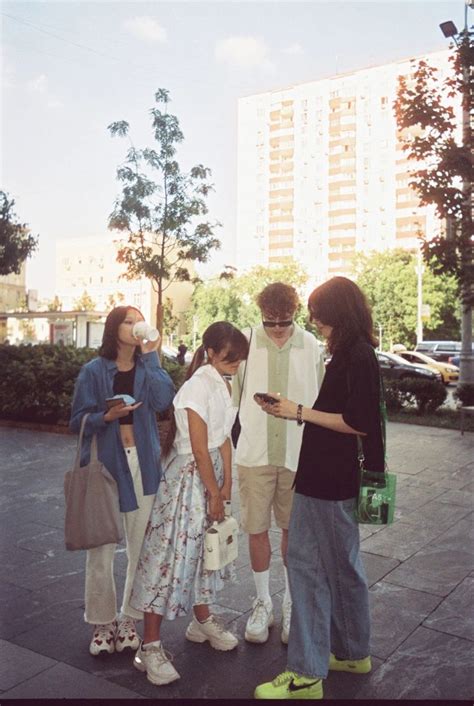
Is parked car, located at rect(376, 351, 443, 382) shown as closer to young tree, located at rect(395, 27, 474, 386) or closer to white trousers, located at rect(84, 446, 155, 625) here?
young tree, located at rect(395, 27, 474, 386)

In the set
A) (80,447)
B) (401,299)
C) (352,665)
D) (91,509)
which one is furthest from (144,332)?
(401,299)

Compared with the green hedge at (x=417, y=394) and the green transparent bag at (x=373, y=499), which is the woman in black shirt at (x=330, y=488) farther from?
the green hedge at (x=417, y=394)

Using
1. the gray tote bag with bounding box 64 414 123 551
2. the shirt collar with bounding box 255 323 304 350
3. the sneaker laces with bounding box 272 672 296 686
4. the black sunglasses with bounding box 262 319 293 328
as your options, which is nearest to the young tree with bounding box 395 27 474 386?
the shirt collar with bounding box 255 323 304 350

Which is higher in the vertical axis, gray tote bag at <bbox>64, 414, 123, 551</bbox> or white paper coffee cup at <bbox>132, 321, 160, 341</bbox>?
white paper coffee cup at <bbox>132, 321, 160, 341</bbox>

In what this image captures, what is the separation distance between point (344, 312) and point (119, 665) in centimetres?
188

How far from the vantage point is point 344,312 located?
271cm

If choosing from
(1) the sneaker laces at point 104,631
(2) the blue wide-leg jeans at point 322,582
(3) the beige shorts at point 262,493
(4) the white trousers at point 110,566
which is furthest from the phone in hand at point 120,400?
(1) the sneaker laces at point 104,631

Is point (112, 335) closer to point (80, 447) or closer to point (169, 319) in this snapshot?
point (80, 447)

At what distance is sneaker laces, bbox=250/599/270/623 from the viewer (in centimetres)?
326

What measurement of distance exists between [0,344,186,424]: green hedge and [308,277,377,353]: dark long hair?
791cm

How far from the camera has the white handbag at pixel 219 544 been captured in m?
2.88

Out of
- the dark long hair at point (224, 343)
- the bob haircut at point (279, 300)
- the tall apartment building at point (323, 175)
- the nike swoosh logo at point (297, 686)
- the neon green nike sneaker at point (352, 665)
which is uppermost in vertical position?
the tall apartment building at point (323, 175)

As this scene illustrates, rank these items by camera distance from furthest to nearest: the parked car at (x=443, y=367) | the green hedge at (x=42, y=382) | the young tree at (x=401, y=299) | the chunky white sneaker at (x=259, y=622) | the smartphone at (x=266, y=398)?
the young tree at (x=401, y=299) → the parked car at (x=443, y=367) → the green hedge at (x=42, y=382) → the chunky white sneaker at (x=259, y=622) → the smartphone at (x=266, y=398)

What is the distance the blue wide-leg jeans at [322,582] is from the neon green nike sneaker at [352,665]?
0.10 metres
